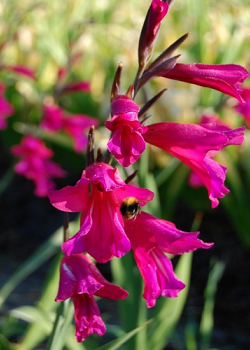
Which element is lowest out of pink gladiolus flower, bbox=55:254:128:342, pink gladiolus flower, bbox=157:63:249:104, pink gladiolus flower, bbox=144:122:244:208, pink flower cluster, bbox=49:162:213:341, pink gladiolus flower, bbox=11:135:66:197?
pink gladiolus flower, bbox=11:135:66:197

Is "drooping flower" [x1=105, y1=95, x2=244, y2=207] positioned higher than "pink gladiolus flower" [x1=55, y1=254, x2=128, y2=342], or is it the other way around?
"drooping flower" [x1=105, y1=95, x2=244, y2=207]

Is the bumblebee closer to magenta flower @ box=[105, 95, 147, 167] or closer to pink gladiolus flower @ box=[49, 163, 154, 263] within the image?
pink gladiolus flower @ box=[49, 163, 154, 263]

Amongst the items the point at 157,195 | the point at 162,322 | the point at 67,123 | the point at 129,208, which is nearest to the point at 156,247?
the point at 129,208

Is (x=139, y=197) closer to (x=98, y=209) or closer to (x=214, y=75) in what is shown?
(x=98, y=209)

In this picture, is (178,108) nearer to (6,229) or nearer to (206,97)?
(206,97)

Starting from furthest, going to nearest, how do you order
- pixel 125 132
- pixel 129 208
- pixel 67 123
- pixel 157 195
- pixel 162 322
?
pixel 67 123 < pixel 157 195 < pixel 162 322 < pixel 129 208 < pixel 125 132

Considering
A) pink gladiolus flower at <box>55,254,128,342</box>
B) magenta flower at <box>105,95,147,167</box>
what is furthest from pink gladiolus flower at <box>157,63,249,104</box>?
pink gladiolus flower at <box>55,254,128,342</box>

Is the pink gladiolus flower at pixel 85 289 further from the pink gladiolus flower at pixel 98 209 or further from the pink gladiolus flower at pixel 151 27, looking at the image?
the pink gladiolus flower at pixel 151 27
